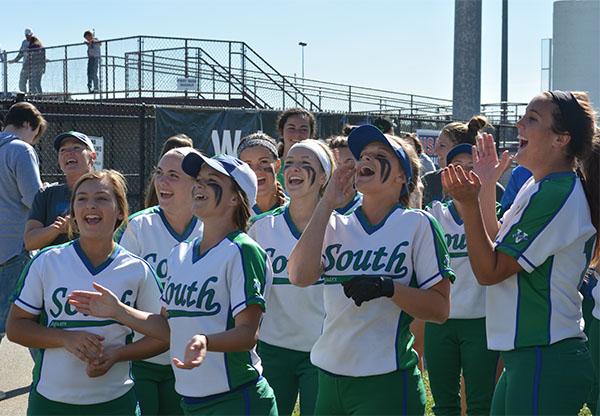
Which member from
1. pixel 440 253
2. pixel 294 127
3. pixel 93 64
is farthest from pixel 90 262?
pixel 93 64

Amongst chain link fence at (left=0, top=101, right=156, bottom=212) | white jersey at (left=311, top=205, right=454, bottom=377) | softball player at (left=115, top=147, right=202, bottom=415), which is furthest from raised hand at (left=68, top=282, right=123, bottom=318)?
chain link fence at (left=0, top=101, right=156, bottom=212)

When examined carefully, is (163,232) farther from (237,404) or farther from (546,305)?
(546,305)

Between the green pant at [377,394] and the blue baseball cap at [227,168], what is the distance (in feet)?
3.01

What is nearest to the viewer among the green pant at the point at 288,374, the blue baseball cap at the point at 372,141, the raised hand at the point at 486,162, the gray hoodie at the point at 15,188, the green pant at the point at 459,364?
the blue baseball cap at the point at 372,141

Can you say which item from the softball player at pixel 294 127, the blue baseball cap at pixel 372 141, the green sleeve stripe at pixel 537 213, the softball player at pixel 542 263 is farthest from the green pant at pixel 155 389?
the softball player at pixel 294 127

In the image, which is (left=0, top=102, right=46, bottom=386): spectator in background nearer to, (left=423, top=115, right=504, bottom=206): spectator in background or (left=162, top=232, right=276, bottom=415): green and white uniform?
(left=423, top=115, right=504, bottom=206): spectator in background

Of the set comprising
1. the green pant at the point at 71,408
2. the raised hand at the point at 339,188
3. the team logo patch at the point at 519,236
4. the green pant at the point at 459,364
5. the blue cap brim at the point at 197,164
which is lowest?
the green pant at the point at 459,364

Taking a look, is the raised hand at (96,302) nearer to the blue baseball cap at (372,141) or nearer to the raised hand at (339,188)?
the raised hand at (339,188)

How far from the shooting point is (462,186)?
3.76m

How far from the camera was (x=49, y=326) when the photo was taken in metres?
3.91

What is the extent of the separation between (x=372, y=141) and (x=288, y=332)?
4.67 ft

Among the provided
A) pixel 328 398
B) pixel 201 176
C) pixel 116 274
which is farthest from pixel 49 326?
pixel 328 398


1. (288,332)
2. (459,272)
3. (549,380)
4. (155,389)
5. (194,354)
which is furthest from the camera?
(459,272)

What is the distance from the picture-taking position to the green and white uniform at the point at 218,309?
3.75 metres
